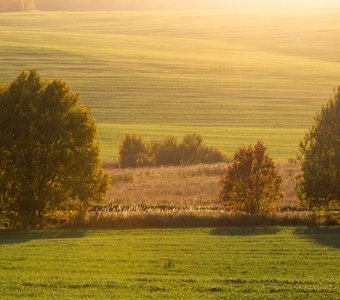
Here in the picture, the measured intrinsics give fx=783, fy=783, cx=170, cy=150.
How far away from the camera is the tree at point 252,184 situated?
31234mm

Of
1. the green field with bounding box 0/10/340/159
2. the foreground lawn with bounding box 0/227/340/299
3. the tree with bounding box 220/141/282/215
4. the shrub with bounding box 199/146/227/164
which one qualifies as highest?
the green field with bounding box 0/10/340/159

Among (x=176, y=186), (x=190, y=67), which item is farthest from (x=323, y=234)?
(x=190, y=67)

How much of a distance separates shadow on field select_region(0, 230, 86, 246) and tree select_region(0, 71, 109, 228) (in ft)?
6.97

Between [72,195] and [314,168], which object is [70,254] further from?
[314,168]

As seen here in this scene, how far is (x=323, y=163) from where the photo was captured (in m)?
30.8

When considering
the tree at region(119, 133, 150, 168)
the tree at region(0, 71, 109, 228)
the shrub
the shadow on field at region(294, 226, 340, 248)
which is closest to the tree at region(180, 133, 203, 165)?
the shrub

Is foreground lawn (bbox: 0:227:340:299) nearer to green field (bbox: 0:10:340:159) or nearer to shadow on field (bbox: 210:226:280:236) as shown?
shadow on field (bbox: 210:226:280:236)

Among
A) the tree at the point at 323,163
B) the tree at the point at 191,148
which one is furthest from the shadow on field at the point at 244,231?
the tree at the point at 191,148

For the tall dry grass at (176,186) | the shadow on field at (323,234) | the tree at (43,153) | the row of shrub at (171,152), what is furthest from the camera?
the row of shrub at (171,152)

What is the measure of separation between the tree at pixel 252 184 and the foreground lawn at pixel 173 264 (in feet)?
12.8

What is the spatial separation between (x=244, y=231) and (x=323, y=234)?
8.84 ft

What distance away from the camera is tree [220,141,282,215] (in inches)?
1230

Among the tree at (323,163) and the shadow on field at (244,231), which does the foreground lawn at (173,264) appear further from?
the tree at (323,163)

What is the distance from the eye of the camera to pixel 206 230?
27516 millimetres
